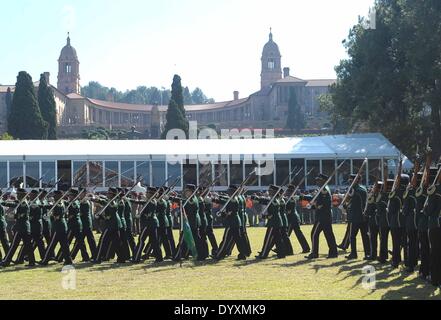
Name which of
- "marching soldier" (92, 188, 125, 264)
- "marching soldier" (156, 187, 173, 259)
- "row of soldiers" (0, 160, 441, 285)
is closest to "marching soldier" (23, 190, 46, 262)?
"row of soldiers" (0, 160, 441, 285)

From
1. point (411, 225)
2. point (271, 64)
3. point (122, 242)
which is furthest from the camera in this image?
point (271, 64)

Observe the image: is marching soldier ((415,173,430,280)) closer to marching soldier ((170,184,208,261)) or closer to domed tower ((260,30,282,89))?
marching soldier ((170,184,208,261))

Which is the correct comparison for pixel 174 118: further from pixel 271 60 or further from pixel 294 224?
pixel 271 60

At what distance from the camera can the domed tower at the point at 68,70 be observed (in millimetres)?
148250

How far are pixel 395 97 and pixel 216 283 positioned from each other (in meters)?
A: 29.2

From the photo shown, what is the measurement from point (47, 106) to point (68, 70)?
70.5m

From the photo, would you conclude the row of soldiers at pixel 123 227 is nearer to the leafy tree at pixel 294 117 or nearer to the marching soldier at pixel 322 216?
the marching soldier at pixel 322 216

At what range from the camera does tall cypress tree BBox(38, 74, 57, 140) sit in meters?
78.6

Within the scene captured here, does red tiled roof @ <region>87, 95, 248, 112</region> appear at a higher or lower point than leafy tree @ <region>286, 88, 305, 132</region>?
higher

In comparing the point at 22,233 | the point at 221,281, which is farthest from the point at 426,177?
the point at 22,233

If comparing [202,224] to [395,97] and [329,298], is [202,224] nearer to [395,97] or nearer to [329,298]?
[329,298]

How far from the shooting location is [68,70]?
148 meters

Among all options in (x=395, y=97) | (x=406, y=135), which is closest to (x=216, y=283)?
(x=395, y=97)

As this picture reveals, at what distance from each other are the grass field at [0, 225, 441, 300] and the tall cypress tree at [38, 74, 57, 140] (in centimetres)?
6493
